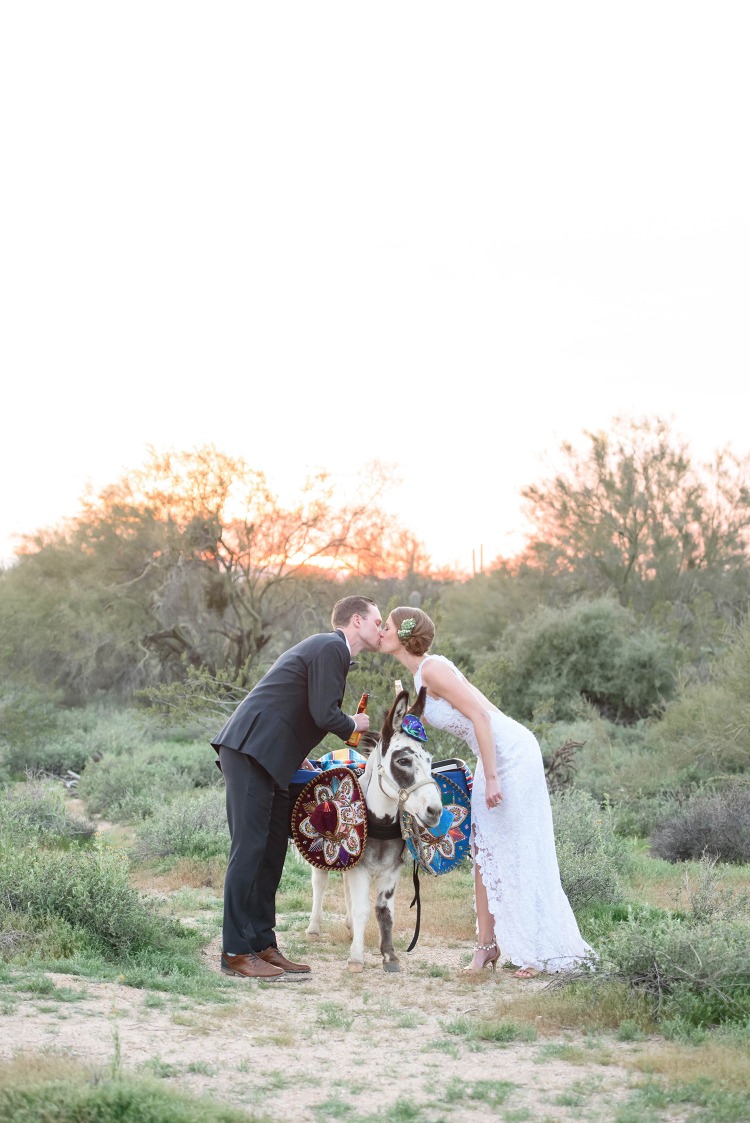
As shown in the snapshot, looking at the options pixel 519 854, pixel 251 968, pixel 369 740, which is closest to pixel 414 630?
pixel 369 740

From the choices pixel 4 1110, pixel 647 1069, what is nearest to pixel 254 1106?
pixel 4 1110

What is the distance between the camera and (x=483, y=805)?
7.13 m

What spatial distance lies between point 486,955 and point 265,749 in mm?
1815

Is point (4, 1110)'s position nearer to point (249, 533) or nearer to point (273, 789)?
point (273, 789)

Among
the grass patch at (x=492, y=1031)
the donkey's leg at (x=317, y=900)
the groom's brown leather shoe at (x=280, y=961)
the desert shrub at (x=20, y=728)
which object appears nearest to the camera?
the grass patch at (x=492, y=1031)

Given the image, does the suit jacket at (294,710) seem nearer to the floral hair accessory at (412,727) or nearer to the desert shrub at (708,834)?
the floral hair accessory at (412,727)

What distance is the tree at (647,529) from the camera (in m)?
31.2

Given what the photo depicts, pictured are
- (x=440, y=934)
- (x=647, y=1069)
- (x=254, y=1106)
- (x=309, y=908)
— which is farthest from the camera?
(x=309, y=908)

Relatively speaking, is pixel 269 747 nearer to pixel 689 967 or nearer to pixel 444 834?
pixel 444 834

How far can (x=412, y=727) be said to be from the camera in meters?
6.88

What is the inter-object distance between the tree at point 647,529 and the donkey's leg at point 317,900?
2370 centimetres

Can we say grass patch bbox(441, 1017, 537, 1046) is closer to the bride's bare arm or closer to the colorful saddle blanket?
the colorful saddle blanket

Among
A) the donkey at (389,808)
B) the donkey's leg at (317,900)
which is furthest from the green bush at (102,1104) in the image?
the donkey's leg at (317,900)

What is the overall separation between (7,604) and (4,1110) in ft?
90.0
